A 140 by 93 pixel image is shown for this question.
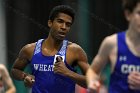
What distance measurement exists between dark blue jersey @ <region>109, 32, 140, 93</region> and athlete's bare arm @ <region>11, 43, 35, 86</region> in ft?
6.27

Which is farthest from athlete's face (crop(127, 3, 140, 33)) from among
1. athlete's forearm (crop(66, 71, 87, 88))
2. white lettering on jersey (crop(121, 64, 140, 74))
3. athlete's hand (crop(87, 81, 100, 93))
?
athlete's forearm (crop(66, 71, 87, 88))

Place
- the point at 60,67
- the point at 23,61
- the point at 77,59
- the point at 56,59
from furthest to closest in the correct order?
the point at 23,61 < the point at 77,59 < the point at 56,59 < the point at 60,67

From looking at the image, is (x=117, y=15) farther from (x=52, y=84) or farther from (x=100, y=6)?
(x=52, y=84)

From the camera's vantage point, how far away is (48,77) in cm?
635

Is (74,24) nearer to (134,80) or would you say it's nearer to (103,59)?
(103,59)

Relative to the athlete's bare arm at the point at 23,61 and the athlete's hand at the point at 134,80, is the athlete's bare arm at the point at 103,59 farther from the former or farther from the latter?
the athlete's bare arm at the point at 23,61

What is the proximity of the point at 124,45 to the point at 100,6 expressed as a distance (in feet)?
23.9

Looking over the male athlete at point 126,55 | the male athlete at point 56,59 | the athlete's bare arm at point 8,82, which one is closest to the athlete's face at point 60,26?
the male athlete at point 56,59

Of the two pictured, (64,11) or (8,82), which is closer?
(64,11)

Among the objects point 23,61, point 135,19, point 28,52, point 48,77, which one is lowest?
point 48,77

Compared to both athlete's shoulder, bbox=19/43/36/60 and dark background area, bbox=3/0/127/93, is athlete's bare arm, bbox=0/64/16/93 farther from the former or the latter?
dark background area, bbox=3/0/127/93

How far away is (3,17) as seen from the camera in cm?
1221

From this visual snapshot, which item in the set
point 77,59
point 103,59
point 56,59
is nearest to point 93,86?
point 103,59

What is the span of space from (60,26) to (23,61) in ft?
1.96
